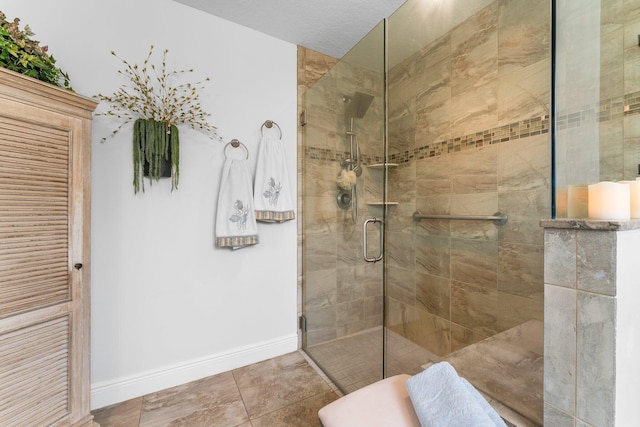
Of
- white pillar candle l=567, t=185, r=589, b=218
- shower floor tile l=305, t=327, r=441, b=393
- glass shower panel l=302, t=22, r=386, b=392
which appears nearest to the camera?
white pillar candle l=567, t=185, r=589, b=218

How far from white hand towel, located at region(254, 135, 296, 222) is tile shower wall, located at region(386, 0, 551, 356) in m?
0.81

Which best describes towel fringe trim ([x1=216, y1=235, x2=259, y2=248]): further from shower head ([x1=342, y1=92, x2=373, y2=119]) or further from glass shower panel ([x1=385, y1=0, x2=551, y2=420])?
shower head ([x1=342, y1=92, x2=373, y2=119])

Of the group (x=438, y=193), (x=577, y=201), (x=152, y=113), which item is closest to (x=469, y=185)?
(x=438, y=193)

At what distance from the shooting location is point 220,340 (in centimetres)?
188

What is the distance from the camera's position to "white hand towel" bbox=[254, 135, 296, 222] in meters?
1.93

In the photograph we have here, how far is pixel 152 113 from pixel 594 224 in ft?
6.68

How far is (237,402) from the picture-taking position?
61.9 inches

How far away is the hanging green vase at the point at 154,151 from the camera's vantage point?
1.57 metres

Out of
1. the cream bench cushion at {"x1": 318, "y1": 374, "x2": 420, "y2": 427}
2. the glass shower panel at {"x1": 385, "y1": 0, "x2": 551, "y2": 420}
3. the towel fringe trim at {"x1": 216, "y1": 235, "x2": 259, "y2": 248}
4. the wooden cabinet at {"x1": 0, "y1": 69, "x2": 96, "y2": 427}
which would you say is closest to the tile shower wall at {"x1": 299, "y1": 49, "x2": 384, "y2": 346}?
the glass shower panel at {"x1": 385, "y1": 0, "x2": 551, "y2": 420}

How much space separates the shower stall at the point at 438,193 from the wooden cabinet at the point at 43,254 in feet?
4.53

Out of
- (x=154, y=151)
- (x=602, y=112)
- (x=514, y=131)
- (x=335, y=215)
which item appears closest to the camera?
(x=602, y=112)

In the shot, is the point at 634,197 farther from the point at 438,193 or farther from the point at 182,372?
the point at 182,372

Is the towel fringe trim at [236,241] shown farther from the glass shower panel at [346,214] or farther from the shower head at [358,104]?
the shower head at [358,104]

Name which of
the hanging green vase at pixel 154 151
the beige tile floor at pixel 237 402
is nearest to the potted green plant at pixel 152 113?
the hanging green vase at pixel 154 151
